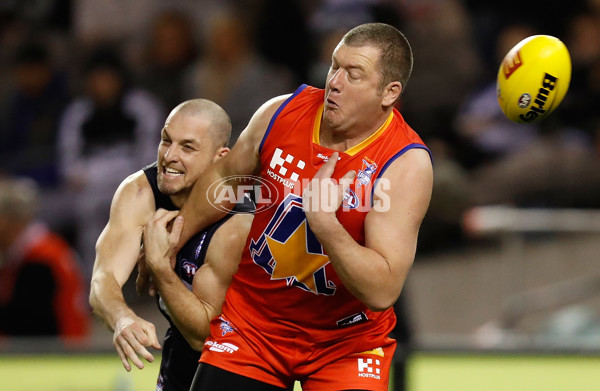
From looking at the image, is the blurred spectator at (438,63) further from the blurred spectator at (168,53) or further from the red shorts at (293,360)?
the red shorts at (293,360)

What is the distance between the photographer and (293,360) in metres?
4.27

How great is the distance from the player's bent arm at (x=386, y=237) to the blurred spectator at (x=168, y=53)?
5.72 m

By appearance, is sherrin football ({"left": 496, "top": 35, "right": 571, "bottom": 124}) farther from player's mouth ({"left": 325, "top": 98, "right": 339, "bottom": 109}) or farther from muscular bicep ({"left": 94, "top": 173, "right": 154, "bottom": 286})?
muscular bicep ({"left": 94, "top": 173, "right": 154, "bottom": 286})

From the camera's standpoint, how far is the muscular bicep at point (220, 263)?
175 inches

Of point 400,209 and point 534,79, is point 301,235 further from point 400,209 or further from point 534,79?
point 534,79

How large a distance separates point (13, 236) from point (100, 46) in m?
2.41

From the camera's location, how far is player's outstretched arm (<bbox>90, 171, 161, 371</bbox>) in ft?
13.2

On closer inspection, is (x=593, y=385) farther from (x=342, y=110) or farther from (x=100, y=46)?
(x=100, y=46)

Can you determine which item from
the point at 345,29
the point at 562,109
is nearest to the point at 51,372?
the point at 345,29

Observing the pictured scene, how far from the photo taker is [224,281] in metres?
4.52

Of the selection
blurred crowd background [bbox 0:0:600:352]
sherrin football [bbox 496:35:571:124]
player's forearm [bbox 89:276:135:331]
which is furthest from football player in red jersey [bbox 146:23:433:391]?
blurred crowd background [bbox 0:0:600:352]

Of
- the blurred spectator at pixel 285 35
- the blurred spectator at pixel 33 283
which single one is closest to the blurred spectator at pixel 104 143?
the blurred spectator at pixel 33 283

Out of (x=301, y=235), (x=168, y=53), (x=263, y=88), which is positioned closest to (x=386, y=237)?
(x=301, y=235)

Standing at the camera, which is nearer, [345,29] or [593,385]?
[593,385]
